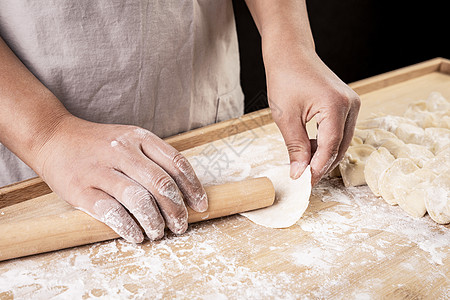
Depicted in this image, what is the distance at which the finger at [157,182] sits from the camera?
97cm

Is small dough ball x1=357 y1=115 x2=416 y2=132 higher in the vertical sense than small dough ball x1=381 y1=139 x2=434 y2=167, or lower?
lower

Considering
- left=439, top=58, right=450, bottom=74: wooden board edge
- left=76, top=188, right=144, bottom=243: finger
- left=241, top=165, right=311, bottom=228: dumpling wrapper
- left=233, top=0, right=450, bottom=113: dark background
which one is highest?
left=76, top=188, right=144, bottom=243: finger

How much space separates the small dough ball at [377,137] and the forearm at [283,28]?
322 millimetres

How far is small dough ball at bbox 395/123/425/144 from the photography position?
1.42 m

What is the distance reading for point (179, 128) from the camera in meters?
1.52

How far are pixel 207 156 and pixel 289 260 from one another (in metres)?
0.48

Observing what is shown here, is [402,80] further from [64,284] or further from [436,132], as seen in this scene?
[64,284]


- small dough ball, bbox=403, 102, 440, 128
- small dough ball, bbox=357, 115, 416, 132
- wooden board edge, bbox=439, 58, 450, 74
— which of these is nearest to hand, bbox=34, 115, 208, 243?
small dough ball, bbox=357, 115, 416, 132

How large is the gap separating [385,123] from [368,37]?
7.83 ft

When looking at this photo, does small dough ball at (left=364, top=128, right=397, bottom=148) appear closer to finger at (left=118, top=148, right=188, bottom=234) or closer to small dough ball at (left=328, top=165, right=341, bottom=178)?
small dough ball at (left=328, top=165, right=341, bottom=178)

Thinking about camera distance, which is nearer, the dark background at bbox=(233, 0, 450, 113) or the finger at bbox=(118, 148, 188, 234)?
the finger at bbox=(118, 148, 188, 234)

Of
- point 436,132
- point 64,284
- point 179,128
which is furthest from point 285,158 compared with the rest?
point 64,284

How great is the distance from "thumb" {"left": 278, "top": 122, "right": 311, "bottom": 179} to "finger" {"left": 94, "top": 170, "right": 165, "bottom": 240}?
38 centimetres

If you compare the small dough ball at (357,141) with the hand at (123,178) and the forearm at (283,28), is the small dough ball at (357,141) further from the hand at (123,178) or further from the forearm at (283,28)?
the hand at (123,178)
